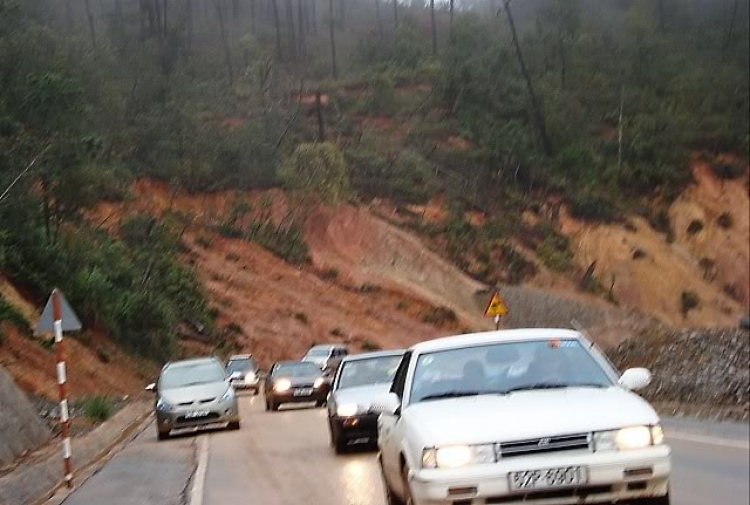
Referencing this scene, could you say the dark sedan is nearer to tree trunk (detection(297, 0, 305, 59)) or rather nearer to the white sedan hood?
the white sedan hood

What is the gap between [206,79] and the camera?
247 ft

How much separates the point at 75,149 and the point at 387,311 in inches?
937

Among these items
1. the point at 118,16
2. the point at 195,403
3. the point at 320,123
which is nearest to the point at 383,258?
the point at 320,123

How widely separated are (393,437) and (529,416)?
153 centimetres

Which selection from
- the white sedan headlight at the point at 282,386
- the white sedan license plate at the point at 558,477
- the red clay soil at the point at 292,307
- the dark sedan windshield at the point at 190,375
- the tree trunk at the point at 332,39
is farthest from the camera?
the tree trunk at the point at 332,39

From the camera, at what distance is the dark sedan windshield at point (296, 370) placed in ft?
97.7

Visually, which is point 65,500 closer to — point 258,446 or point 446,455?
point 258,446

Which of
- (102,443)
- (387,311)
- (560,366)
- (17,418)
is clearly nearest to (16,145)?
(102,443)

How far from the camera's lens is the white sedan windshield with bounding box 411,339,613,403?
8.46 m

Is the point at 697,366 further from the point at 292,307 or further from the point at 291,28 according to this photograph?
the point at 291,28

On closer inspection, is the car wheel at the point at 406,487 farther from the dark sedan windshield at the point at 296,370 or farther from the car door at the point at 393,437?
the dark sedan windshield at the point at 296,370

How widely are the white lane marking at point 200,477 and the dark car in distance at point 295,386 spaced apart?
825 centimetres

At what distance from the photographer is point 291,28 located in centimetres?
8956

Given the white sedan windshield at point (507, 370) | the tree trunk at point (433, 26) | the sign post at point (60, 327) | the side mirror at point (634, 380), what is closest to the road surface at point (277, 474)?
the sign post at point (60, 327)
